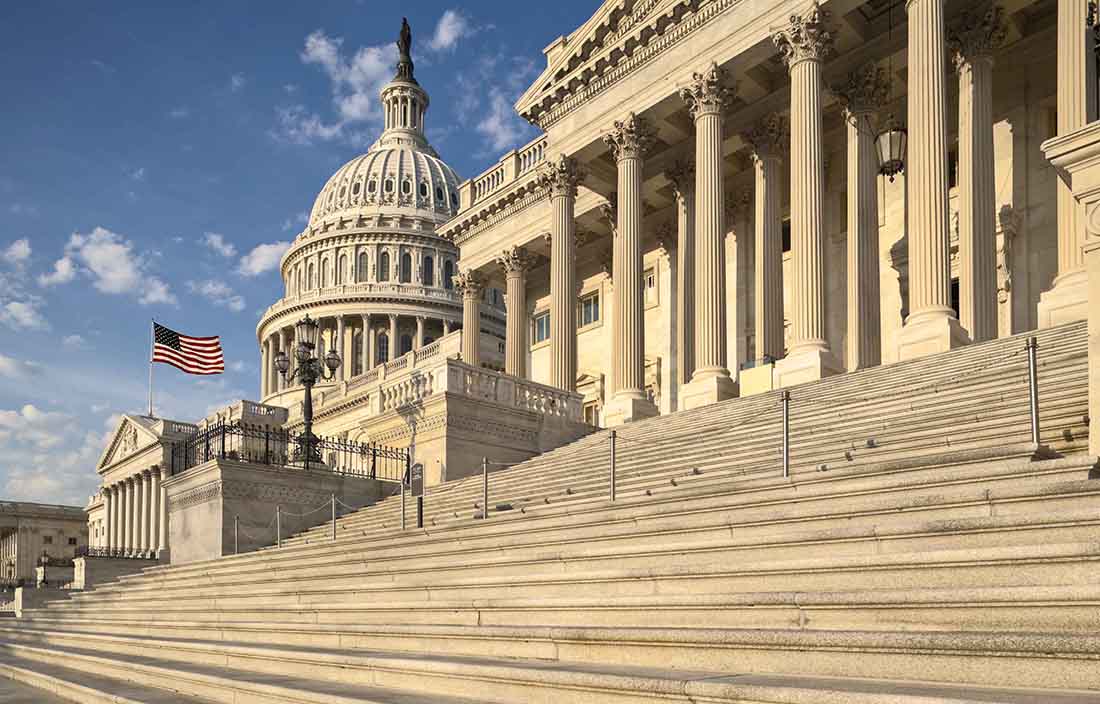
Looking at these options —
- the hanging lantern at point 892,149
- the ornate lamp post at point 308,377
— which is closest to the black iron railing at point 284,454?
the ornate lamp post at point 308,377

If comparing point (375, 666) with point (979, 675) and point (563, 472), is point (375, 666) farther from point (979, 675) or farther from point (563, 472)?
point (563, 472)

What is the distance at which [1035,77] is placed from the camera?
2872 centimetres

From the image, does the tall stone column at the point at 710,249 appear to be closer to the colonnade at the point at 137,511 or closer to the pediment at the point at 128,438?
the colonnade at the point at 137,511

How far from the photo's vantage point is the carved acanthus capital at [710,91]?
2945 cm

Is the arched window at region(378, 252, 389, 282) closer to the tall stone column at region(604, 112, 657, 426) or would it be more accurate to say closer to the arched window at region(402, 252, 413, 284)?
the arched window at region(402, 252, 413, 284)

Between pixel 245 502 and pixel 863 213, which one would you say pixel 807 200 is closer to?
pixel 863 213

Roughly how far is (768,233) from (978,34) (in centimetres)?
765

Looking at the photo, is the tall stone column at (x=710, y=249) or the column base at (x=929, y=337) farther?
the tall stone column at (x=710, y=249)

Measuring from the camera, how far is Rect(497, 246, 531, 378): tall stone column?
1644 inches

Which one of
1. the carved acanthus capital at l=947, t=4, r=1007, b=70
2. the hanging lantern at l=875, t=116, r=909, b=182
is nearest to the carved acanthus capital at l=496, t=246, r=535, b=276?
the carved acanthus capital at l=947, t=4, r=1007, b=70

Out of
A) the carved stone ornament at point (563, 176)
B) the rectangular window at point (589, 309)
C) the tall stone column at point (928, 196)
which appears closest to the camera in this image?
the tall stone column at point (928, 196)

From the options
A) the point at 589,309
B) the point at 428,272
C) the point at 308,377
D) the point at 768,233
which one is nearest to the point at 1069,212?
the point at 768,233

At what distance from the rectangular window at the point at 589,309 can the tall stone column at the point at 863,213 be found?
16651mm

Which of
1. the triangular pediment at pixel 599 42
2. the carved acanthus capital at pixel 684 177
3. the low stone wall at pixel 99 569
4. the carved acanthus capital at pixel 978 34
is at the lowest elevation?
the low stone wall at pixel 99 569
